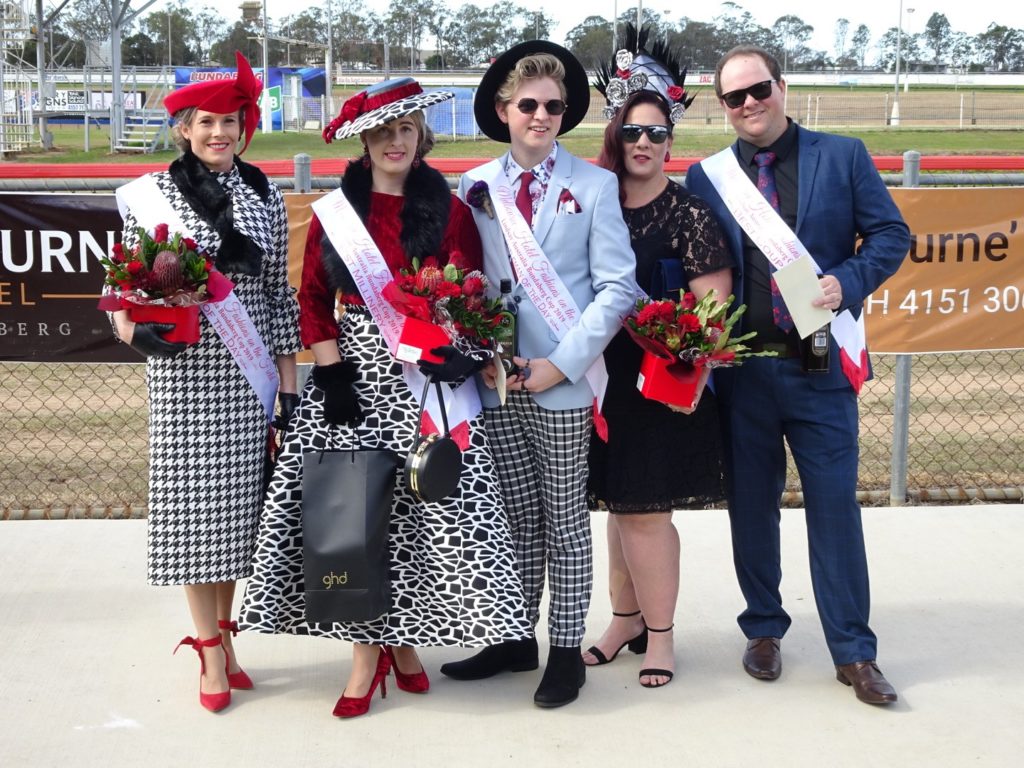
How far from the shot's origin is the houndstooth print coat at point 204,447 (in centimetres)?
353

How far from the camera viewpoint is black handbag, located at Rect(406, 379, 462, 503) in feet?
10.8

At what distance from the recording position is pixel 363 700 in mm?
3590

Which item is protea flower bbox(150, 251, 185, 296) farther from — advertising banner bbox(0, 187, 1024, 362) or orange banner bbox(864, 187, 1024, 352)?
orange banner bbox(864, 187, 1024, 352)

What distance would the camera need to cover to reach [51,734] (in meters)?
3.47

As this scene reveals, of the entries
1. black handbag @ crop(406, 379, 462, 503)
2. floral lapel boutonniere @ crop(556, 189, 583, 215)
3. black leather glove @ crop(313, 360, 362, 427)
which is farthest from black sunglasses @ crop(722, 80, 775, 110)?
black leather glove @ crop(313, 360, 362, 427)

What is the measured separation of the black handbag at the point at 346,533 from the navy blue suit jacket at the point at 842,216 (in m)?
1.30

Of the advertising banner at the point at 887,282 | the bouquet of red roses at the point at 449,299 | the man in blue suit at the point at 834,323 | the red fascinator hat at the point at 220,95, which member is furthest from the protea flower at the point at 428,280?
the advertising banner at the point at 887,282

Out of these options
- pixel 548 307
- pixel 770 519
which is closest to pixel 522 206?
pixel 548 307

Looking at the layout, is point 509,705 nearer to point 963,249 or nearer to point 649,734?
point 649,734

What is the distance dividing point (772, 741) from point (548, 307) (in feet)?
4.51

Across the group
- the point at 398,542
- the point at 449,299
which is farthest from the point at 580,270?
the point at 398,542

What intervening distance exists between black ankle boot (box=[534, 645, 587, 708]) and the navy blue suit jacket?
3.63ft

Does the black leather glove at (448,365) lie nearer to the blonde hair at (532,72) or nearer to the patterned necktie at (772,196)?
the blonde hair at (532,72)

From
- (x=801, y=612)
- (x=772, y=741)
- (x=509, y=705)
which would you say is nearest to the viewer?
(x=772, y=741)
